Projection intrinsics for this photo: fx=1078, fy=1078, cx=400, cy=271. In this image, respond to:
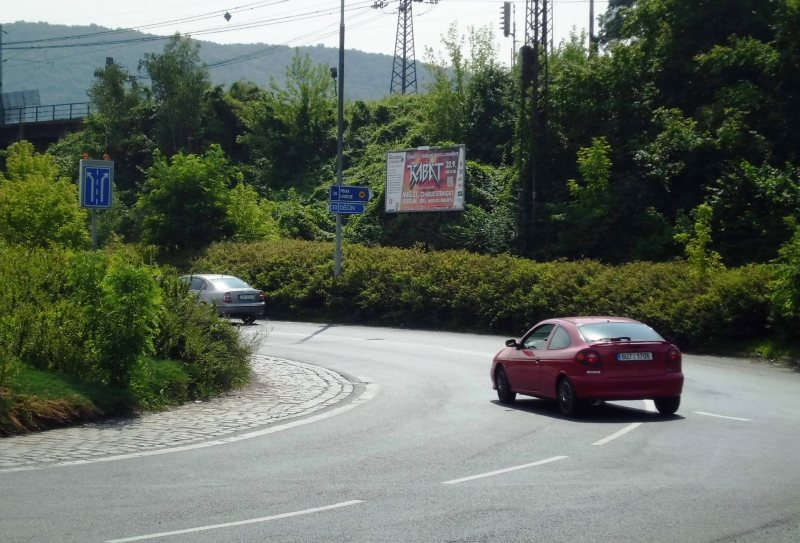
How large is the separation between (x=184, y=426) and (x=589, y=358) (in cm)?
554

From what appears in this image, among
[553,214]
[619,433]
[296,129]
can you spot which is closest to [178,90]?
[296,129]

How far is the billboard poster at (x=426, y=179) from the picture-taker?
47656 mm

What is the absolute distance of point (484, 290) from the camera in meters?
35.0

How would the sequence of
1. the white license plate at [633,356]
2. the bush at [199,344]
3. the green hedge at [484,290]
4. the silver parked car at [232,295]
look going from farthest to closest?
1. the silver parked car at [232,295]
2. the green hedge at [484,290]
3. the bush at [199,344]
4. the white license plate at [633,356]

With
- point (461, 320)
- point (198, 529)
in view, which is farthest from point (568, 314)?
point (198, 529)

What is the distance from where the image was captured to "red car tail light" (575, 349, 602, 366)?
14.8m

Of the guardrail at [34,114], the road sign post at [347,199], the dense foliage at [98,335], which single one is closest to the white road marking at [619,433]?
the dense foliage at [98,335]

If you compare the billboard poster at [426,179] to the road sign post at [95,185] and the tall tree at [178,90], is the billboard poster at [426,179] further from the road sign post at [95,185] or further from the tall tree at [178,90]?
the tall tree at [178,90]

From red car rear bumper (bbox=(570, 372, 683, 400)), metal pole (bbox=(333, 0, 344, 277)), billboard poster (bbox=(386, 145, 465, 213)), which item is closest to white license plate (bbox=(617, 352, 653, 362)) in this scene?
red car rear bumper (bbox=(570, 372, 683, 400))

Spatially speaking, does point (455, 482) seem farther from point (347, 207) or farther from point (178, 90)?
point (178, 90)

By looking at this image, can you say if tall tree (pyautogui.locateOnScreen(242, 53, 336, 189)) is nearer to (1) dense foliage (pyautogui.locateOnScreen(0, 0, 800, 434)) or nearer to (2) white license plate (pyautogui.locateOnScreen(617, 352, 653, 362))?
(1) dense foliage (pyautogui.locateOnScreen(0, 0, 800, 434))

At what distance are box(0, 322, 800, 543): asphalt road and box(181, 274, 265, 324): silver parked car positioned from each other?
1869cm

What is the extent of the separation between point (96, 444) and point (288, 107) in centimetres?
6176

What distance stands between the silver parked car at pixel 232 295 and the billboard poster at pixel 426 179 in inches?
574
